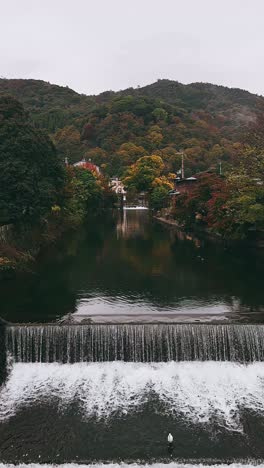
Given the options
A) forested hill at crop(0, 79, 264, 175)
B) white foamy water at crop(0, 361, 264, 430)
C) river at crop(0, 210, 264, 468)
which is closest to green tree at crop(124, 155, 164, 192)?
forested hill at crop(0, 79, 264, 175)

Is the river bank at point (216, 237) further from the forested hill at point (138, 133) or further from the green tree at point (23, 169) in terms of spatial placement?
the forested hill at point (138, 133)

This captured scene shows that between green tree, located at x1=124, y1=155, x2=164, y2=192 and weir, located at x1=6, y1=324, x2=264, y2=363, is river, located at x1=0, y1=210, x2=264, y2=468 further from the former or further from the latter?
green tree, located at x1=124, y1=155, x2=164, y2=192

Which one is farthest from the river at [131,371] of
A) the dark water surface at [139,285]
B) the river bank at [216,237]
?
the river bank at [216,237]

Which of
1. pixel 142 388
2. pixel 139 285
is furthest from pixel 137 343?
pixel 139 285

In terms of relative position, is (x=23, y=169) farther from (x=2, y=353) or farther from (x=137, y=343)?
(x=137, y=343)

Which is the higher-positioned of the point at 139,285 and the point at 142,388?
the point at 139,285
